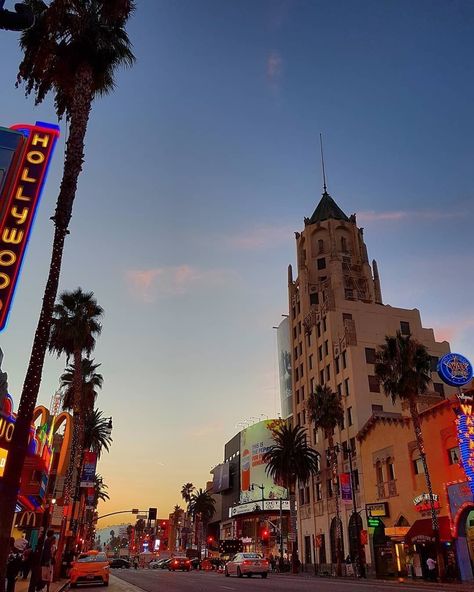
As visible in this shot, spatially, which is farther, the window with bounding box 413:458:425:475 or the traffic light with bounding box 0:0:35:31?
the window with bounding box 413:458:425:475

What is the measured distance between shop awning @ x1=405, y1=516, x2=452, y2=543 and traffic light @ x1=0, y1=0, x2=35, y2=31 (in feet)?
125

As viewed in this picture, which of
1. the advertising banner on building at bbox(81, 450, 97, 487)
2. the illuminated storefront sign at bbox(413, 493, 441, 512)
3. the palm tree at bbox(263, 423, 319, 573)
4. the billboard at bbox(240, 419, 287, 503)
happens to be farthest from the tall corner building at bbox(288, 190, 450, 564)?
the billboard at bbox(240, 419, 287, 503)

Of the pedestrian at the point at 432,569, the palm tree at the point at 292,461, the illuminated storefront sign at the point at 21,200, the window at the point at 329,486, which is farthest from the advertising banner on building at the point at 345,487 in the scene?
the illuminated storefront sign at the point at 21,200

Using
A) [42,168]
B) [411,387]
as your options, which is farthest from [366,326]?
[42,168]

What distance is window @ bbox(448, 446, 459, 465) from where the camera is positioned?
3575 cm

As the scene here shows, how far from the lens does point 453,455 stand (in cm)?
3625

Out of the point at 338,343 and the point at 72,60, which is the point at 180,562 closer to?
the point at 338,343

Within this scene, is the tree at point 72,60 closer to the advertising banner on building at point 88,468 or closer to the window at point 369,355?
the advertising banner on building at point 88,468

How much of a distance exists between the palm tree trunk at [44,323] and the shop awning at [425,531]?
3140cm

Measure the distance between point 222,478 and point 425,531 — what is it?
94750 millimetres

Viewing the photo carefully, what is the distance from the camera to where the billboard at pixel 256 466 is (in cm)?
10244

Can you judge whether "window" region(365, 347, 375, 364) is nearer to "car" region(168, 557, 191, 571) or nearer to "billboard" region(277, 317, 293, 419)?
"car" region(168, 557, 191, 571)

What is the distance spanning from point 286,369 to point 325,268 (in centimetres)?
2606

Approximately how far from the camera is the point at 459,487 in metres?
34.2
